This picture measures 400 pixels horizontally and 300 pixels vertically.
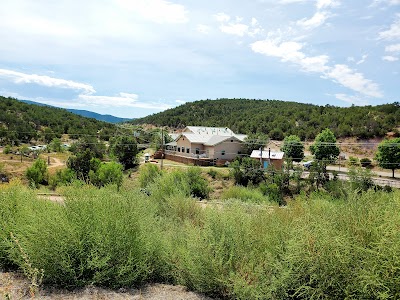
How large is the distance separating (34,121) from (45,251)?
73017 millimetres

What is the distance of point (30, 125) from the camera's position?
228 ft

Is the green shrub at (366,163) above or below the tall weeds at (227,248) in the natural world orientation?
below

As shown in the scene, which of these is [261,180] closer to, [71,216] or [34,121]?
[71,216]

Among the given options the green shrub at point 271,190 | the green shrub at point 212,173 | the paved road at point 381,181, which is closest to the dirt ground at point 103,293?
the green shrub at point 271,190

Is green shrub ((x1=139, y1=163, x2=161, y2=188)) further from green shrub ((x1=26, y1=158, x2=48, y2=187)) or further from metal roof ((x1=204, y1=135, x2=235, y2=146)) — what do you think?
metal roof ((x1=204, y1=135, x2=235, y2=146))

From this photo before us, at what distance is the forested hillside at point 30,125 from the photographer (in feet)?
205

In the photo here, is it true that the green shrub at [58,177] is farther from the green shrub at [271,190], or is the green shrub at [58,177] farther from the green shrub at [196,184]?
the green shrub at [271,190]

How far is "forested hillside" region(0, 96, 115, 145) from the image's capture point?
62.3 metres

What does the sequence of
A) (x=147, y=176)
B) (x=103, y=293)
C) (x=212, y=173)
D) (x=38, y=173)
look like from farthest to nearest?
1. (x=212, y=173)
2. (x=38, y=173)
3. (x=147, y=176)
4. (x=103, y=293)

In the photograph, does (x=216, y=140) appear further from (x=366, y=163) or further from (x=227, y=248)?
(x=227, y=248)

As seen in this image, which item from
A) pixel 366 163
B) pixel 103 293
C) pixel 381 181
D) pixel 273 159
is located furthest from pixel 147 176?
pixel 366 163

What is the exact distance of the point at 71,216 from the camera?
25.9 feet

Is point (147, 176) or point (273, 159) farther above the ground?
point (273, 159)

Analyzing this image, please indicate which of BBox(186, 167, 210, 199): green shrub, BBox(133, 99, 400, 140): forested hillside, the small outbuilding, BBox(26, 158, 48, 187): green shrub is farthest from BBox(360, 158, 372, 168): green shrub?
BBox(26, 158, 48, 187): green shrub
